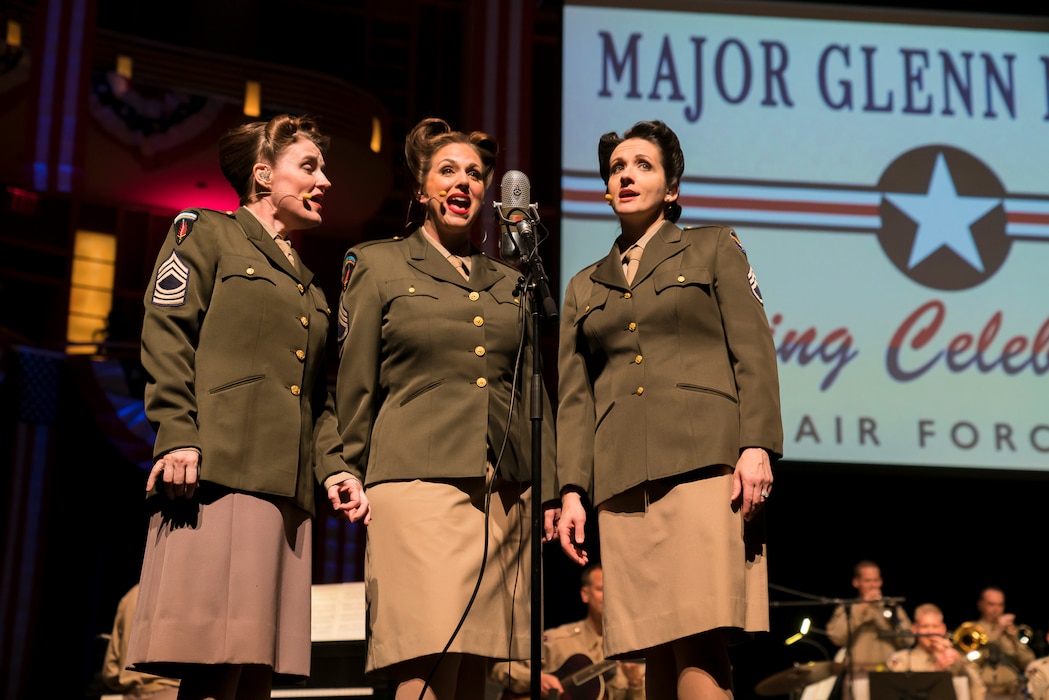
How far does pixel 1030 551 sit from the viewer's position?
8.25 m

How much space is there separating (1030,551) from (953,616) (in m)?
0.65

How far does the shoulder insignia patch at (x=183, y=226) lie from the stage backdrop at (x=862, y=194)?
144 inches

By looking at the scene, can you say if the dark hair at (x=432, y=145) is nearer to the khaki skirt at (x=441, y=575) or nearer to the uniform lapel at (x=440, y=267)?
the uniform lapel at (x=440, y=267)

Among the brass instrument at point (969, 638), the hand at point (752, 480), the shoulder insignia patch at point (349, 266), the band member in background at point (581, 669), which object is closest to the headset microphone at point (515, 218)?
the shoulder insignia patch at point (349, 266)

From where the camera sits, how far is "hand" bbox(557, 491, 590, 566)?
272cm

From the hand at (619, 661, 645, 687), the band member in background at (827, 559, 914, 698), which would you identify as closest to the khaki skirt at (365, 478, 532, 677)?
the hand at (619, 661, 645, 687)

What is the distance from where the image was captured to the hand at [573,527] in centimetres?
272

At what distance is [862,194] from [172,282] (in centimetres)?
462

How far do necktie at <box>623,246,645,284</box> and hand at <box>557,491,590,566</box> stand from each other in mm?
513

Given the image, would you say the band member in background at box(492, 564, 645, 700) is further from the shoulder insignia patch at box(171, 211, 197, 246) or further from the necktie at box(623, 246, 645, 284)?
the shoulder insignia patch at box(171, 211, 197, 246)

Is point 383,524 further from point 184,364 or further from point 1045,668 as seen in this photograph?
point 1045,668

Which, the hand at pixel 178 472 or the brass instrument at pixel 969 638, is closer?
the hand at pixel 178 472

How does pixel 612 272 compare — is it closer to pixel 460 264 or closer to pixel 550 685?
pixel 460 264

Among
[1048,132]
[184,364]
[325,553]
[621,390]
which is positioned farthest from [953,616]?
[184,364]
